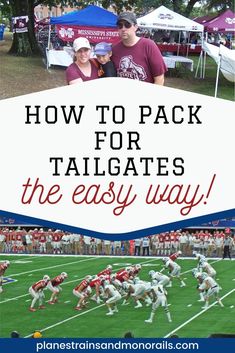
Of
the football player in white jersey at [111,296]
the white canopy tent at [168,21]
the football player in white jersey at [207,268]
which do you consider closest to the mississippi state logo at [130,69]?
the white canopy tent at [168,21]

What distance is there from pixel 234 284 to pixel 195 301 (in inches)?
22.6

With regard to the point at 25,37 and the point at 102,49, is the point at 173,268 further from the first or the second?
the point at 102,49

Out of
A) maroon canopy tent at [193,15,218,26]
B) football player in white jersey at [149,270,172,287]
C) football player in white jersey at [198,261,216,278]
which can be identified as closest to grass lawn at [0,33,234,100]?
maroon canopy tent at [193,15,218,26]

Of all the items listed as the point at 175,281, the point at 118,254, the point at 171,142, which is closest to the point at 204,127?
the point at 171,142

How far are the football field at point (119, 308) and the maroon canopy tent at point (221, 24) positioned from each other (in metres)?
1.94

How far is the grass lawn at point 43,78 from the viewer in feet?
18.3

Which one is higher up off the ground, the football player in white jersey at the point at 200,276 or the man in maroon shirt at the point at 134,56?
the man in maroon shirt at the point at 134,56

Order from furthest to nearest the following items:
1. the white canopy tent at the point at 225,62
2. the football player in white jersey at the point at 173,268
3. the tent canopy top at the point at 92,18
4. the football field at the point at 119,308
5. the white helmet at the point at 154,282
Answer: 1. the football player in white jersey at the point at 173,268
2. the white helmet at the point at 154,282
3. the football field at the point at 119,308
4. the white canopy tent at the point at 225,62
5. the tent canopy top at the point at 92,18

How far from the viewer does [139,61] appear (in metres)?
4.32

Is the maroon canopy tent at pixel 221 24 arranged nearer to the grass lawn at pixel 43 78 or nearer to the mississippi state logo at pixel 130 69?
the grass lawn at pixel 43 78

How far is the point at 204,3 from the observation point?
20.0ft

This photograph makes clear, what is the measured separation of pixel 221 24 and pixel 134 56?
9.36 ft

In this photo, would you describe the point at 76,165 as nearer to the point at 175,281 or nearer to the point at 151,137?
the point at 151,137

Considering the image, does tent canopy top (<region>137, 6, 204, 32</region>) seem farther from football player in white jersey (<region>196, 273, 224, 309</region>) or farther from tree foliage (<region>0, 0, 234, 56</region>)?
football player in white jersey (<region>196, 273, 224, 309</region>)
